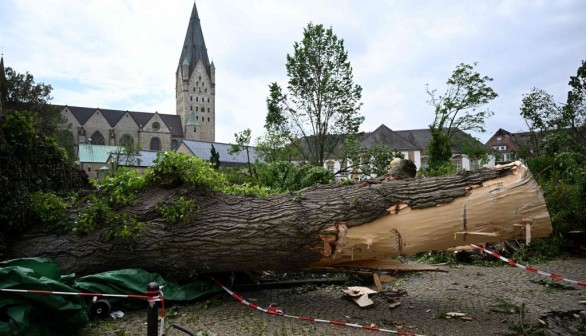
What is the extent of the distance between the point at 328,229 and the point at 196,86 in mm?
90442

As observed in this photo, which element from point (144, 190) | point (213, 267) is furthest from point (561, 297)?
point (144, 190)

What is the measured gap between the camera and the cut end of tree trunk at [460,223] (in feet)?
14.0

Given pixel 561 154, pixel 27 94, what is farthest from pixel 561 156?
pixel 27 94

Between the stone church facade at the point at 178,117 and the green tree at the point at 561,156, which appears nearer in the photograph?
the green tree at the point at 561,156

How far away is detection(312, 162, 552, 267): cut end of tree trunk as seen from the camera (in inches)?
168

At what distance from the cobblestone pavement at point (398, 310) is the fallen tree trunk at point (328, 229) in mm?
528

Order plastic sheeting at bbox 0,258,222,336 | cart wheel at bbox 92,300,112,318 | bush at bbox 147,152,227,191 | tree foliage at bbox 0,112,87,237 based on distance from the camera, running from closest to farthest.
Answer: plastic sheeting at bbox 0,258,222,336
cart wheel at bbox 92,300,112,318
tree foliage at bbox 0,112,87,237
bush at bbox 147,152,227,191

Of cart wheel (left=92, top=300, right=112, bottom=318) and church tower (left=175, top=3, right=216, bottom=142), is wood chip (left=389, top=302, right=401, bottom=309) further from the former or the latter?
church tower (left=175, top=3, right=216, bottom=142)

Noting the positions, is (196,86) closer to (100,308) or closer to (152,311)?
(100,308)

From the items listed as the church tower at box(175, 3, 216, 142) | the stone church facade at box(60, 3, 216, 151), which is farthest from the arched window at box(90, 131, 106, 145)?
the church tower at box(175, 3, 216, 142)

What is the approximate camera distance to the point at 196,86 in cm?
8994

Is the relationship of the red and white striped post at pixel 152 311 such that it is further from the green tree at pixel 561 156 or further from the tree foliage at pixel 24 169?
the green tree at pixel 561 156

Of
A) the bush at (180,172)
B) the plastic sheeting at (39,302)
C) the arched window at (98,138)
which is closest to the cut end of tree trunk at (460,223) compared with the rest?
the bush at (180,172)

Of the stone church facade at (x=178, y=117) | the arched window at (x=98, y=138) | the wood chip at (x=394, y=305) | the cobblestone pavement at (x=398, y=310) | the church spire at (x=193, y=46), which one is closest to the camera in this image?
the cobblestone pavement at (x=398, y=310)
